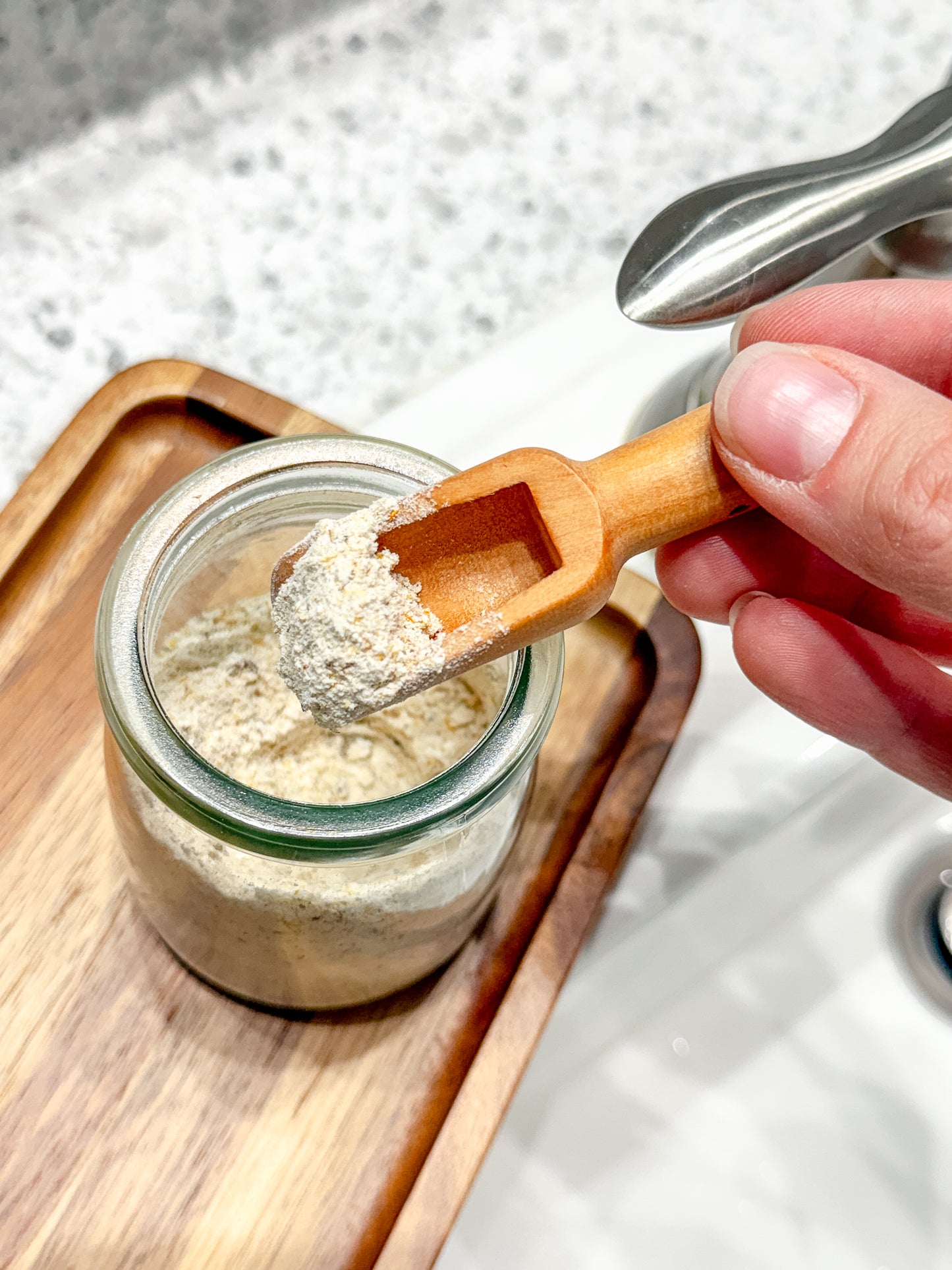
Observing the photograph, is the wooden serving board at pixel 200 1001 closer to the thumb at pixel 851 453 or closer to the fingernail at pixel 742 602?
the fingernail at pixel 742 602

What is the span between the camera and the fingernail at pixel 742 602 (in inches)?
18.9

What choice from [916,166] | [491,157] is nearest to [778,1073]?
[916,166]

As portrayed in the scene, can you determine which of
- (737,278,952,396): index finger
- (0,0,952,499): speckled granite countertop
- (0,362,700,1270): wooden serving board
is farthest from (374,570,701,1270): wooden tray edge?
(0,0,952,499): speckled granite countertop

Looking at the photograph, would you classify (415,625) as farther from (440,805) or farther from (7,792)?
(7,792)

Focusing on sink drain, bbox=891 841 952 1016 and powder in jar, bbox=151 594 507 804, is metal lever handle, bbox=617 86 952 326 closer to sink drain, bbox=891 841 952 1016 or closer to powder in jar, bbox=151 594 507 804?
powder in jar, bbox=151 594 507 804

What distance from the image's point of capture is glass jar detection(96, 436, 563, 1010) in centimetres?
33

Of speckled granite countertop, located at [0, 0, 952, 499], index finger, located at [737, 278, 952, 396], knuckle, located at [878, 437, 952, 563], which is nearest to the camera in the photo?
knuckle, located at [878, 437, 952, 563]

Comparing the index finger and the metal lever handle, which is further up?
the metal lever handle

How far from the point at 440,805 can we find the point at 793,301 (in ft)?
0.83

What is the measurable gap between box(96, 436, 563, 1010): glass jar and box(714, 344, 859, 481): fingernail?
0.09 metres

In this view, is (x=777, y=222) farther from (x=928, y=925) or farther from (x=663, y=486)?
(x=928, y=925)

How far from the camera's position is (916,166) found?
0.42m

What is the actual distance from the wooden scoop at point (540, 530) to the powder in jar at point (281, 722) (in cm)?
7

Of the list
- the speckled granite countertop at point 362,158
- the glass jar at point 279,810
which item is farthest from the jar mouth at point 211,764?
the speckled granite countertop at point 362,158
